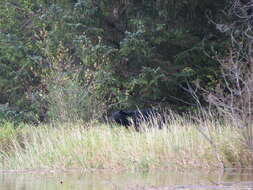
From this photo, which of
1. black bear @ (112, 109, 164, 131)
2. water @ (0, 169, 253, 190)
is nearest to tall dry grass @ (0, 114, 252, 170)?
water @ (0, 169, 253, 190)

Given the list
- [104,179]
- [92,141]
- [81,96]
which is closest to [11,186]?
[104,179]

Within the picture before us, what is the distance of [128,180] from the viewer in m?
10.4

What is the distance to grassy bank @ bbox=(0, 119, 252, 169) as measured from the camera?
11.8 m

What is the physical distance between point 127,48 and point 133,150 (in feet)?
25.6

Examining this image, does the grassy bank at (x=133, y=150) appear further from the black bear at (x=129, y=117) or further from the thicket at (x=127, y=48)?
the thicket at (x=127, y=48)

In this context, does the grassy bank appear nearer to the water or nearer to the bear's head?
the water

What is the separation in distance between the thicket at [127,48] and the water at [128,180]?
273 inches

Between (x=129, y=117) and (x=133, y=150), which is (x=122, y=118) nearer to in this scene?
(x=129, y=117)

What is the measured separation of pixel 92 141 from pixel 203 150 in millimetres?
2768

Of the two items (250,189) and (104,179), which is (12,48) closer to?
(104,179)

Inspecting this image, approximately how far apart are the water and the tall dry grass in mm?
475

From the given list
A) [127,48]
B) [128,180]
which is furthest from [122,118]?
[128,180]

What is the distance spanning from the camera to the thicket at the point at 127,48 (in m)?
19.9

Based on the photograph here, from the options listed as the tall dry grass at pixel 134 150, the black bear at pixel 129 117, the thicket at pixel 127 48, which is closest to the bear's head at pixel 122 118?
the black bear at pixel 129 117
